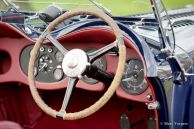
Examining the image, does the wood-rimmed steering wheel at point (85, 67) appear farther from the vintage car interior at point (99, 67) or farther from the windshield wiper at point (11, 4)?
the windshield wiper at point (11, 4)

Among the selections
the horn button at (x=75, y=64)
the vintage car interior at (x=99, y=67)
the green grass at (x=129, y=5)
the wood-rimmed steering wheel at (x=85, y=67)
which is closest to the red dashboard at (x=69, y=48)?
the vintage car interior at (x=99, y=67)

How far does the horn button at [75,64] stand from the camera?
8.40ft

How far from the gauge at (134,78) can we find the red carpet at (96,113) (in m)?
0.43

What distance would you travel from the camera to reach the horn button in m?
2.56

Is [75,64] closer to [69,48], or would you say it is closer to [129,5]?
[69,48]

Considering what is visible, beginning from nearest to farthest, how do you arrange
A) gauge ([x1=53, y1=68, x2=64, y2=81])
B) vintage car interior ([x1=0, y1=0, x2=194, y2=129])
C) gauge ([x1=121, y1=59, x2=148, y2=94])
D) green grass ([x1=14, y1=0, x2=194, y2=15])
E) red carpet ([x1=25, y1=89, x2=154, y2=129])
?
vintage car interior ([x1=0, y1=0, x2=194, y2=129])
gauge ([x1=121, y1=59, x2=148, y2=94])
gauge ([x1=53, y1=68, x2=64, y2=81])
red carpet ([x1=25, y1=89, x2=154, y2=129])
green grass ([x1=14, y1=0, x2=194, y2=15])

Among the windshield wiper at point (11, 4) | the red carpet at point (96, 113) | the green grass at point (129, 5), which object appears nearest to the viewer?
the red carpet at point (96, 113)

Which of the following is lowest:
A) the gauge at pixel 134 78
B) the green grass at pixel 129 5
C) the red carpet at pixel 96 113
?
the red carpet at pixel 96 113

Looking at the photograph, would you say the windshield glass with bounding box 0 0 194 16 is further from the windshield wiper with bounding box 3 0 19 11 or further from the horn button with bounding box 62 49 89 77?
the horn button with bounding box 62 49 89 77

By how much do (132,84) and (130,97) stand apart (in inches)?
3.4

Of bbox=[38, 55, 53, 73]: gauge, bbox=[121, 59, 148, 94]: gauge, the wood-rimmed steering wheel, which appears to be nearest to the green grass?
bbox=[38, 55, 53, 73]: gauge

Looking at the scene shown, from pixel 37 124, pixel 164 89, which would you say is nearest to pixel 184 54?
pixel 164 89

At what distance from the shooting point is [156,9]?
264cm

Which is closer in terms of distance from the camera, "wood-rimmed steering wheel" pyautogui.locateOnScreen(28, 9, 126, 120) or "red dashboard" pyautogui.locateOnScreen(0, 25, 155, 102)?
"wood-rimmed steering wheel" pyautogui.locateOnScreen(28, 9, 126, 120)
